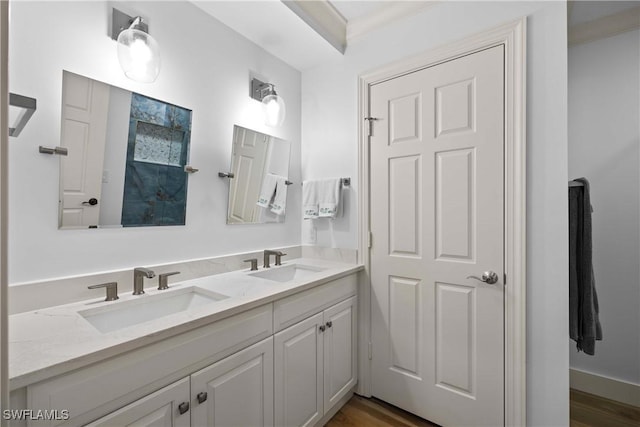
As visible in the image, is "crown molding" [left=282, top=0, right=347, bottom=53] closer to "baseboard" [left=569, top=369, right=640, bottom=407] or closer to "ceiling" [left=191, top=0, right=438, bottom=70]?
"ceiling" [left=191, top=0, right=438, bottom=70]

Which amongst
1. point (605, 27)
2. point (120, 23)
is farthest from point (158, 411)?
point (605, 27)

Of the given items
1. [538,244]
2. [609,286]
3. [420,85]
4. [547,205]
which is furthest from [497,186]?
[609,286]

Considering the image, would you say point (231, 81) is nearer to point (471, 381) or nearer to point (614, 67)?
point (471, 381)

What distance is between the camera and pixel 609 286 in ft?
6.30

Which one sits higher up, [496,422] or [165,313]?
[165,313]

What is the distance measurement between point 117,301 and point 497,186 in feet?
6.12

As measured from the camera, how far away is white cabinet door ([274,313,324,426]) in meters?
1.35

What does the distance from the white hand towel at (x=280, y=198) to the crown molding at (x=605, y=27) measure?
2231 mm

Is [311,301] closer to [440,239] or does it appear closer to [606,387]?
[440,239]

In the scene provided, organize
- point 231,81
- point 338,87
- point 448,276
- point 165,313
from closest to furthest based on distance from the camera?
point 165,313, point 448,276, point 231,81, point 338,87

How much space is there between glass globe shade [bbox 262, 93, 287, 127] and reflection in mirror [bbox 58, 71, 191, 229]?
535 millimetres

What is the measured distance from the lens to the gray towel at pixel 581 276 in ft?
4.70

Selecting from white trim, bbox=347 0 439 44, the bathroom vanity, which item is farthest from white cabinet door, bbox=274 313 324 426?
white trim, bbox=347 0 439 44

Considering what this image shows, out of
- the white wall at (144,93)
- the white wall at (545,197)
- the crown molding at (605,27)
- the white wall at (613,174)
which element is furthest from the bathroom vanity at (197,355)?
the crown molding at (605,27)
